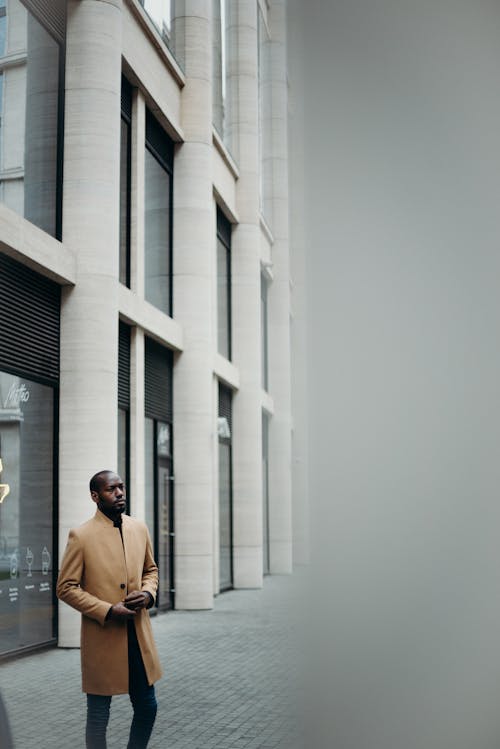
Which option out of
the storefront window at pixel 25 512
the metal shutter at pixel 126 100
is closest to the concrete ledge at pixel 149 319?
the storefront window at pixel 25 512

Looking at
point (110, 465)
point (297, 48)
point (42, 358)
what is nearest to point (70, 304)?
point (42, 358)

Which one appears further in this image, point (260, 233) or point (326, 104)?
point (260, 233)

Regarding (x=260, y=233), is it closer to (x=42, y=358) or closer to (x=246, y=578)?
(x=246, y=578)

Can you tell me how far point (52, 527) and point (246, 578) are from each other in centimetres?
923

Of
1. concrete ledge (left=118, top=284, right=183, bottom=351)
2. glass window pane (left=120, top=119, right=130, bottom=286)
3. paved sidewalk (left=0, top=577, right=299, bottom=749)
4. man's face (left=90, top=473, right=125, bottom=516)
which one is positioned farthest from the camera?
glass window pane (left=120, top=119, right=130, bottom=286)

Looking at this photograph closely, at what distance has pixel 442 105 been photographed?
113 cm

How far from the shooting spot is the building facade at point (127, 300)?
10023 mm

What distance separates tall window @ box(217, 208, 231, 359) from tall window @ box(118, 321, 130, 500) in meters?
6.37

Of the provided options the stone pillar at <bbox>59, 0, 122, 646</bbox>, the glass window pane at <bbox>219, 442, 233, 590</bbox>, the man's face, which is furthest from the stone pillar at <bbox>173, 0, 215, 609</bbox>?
the man's face

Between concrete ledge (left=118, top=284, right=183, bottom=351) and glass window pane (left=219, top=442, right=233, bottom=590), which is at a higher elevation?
concrete ledge (left=118, top=284, right=183, bottom=351)

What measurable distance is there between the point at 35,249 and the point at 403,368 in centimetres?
901

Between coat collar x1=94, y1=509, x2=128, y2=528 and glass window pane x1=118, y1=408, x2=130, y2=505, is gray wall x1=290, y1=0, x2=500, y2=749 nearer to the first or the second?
coat collar x1=94, y1=509, x2=128, y2=528

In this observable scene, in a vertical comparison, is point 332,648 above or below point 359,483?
below

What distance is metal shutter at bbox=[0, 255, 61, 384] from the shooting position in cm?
945
